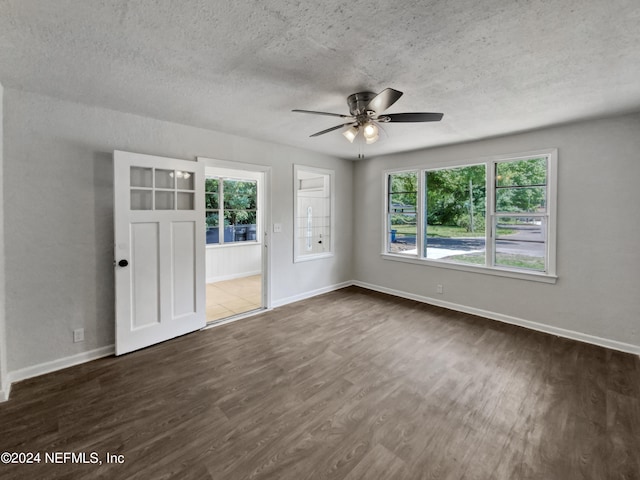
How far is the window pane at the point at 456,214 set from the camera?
13.9 feet

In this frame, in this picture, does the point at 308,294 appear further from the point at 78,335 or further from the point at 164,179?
the point at 78,335

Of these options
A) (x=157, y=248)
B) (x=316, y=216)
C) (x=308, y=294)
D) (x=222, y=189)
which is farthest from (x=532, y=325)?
(x=222, y=189)

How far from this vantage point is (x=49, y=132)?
8.74ft

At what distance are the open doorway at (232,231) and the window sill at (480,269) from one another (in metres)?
2.72

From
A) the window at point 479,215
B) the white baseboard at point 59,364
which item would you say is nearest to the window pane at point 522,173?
the window at point 479,215

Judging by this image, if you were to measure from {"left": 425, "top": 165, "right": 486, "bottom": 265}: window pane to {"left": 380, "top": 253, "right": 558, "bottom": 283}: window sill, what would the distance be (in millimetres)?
133

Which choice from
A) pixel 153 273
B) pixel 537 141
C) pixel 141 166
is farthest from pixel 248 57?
pixel 537 141

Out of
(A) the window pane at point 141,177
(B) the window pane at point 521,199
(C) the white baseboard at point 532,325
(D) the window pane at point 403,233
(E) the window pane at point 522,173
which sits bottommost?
(C) the white baseboard at point 532,325

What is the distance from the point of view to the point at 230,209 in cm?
663

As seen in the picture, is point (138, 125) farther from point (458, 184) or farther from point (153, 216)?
point (458, 184)

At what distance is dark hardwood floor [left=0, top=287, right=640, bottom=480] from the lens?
5.52 ft

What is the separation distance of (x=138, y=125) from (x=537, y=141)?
482cm

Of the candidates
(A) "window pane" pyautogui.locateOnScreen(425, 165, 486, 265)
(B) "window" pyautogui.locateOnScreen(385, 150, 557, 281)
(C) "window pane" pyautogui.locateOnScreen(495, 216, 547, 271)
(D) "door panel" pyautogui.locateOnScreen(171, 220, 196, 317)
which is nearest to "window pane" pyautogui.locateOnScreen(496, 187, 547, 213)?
(B) "window" pyautogui.locateOnScreen(385, 150, 557, 281)

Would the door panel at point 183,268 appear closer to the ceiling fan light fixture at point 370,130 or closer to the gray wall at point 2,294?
the gray wall at point 2,294
